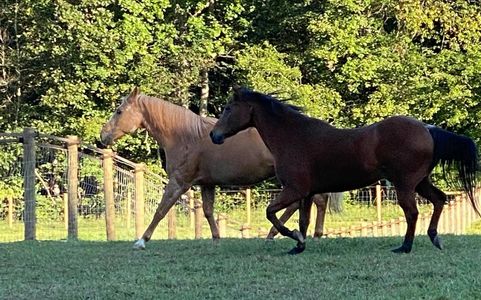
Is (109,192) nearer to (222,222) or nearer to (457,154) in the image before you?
(222,222)

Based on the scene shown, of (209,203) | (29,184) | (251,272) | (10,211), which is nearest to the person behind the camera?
(251,272)

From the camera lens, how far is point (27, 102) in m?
27.8

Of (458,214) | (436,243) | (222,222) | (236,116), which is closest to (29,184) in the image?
(236,116)

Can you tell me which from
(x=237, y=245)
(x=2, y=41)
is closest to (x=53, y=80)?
(x=2, y=41)

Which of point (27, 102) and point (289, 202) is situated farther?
point (27, 102)

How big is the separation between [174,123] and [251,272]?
12.9ft

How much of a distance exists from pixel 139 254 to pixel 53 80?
18.0 metres

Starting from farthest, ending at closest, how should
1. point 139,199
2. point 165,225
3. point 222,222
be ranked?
1. point 165,225
2. point 222,222
3. point 139,199

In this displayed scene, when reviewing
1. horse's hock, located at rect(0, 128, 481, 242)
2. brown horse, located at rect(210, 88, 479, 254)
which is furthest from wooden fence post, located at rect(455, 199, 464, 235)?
brown horse, located at rect(210, 88, 479, 254)

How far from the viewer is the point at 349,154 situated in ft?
27.0

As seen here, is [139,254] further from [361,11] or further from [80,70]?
[361,11]

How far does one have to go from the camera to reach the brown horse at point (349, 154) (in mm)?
8086

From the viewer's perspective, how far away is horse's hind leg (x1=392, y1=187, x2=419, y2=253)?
8.12 metres

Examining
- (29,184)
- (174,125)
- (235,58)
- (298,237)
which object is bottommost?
(298,237)
